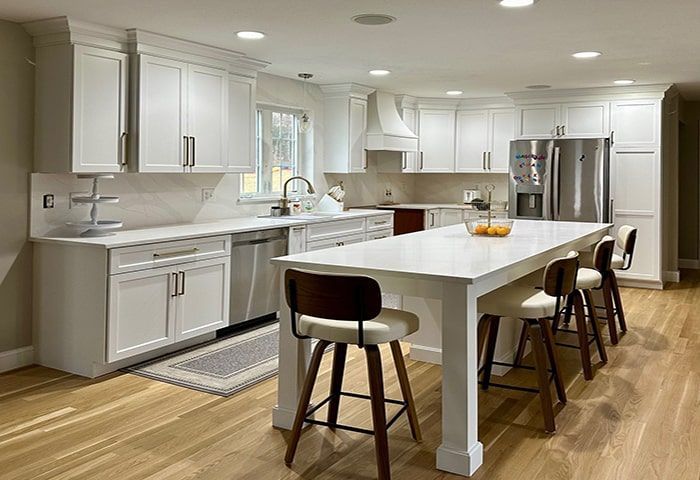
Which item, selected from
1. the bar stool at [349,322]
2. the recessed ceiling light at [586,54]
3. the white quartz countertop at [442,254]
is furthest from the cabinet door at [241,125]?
the bar stool at [349,322]

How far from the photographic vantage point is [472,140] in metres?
8.11

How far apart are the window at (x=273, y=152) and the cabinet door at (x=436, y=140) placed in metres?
2.12

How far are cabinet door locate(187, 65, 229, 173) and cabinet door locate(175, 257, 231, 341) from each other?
80 centimetres

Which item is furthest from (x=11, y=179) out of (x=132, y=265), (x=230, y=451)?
(x=230, y=451)

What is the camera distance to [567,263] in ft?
10.4

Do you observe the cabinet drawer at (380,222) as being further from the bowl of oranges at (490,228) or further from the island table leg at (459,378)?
the island table leg at (459,378)

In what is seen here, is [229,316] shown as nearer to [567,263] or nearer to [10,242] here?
[10,242]

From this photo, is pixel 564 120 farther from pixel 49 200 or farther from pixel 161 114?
pixel 49 200

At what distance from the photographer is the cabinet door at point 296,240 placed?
5410 mm

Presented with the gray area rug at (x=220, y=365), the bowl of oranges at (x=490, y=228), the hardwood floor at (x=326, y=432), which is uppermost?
the bowl of oranges at (x=490, y=228)

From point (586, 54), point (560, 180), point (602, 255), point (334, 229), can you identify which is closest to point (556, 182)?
point (560, 180)

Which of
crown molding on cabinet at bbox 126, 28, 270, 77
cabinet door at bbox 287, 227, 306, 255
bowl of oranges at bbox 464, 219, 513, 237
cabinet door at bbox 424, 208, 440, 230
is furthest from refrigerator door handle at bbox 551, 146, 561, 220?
crown molding on cabinet at bbox 126, 28, 270, 77

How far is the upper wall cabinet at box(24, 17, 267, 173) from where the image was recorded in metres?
4.02

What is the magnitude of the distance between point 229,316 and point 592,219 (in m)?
4.07
